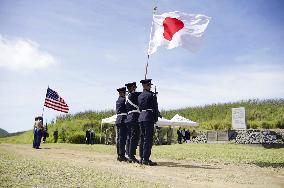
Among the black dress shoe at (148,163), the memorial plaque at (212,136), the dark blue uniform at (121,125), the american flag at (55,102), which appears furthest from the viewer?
the memorial plaque at (212,136)

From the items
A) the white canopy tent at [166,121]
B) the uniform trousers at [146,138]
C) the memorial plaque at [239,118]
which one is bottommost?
the uniform trousers at [146,138]

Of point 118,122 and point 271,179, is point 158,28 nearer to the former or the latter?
point 118,122

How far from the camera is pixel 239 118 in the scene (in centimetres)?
3086

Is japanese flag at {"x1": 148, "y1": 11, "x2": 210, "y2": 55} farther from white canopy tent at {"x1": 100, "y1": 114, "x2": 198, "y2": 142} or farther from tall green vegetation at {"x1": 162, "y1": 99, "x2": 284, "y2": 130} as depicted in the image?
tall green vegetation at {"x1": 162, "y1": 99, "x2": 284, "y2": 130}

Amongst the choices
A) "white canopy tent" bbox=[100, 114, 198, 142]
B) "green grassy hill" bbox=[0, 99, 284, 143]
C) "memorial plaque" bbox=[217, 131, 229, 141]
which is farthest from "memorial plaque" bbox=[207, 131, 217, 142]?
"green grassy hill" bbox=[0, 99, 284, 143]

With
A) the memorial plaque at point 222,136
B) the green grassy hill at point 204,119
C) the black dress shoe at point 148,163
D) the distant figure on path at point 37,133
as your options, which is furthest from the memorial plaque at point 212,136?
the black dress shoe at point 148,163

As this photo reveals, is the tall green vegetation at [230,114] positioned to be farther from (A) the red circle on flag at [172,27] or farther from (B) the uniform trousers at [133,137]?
(B) the uniform trousers at [133,137]

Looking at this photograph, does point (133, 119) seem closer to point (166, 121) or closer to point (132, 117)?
point (132, 117)

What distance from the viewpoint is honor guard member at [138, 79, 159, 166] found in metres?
10.9

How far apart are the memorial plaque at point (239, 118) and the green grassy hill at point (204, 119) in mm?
3146

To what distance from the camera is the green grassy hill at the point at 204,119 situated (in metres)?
32.7

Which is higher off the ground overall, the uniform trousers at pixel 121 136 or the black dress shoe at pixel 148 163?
the uniform trousers at pixel 121 136

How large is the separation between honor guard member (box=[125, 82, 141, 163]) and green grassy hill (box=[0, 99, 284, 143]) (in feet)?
64.6

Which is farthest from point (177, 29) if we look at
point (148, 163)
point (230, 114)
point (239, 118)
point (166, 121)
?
point (230, 114)
